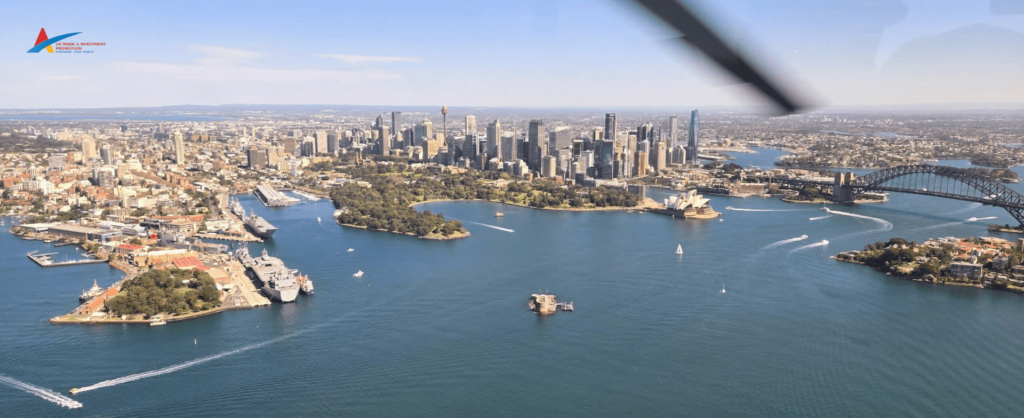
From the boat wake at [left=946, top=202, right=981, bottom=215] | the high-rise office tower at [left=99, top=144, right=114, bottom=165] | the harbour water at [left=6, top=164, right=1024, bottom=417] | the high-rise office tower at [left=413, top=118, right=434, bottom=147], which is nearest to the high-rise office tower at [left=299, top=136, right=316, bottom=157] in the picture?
the high-rise office tower at [left=413, top=118, right=434, bottom=147]

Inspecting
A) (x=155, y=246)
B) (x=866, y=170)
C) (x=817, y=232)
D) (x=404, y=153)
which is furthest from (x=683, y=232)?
(x=404, y=153)

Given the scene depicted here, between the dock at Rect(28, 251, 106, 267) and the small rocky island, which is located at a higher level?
the small rocky island

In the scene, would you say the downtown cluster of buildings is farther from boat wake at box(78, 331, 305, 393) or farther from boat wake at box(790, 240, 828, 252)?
boat wake at box(78, 331, 305, 393)

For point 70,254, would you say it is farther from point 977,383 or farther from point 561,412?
point 977,383

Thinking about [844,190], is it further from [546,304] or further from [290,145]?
[290,145]

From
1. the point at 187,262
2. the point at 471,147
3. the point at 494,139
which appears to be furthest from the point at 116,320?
the point at 494,139
